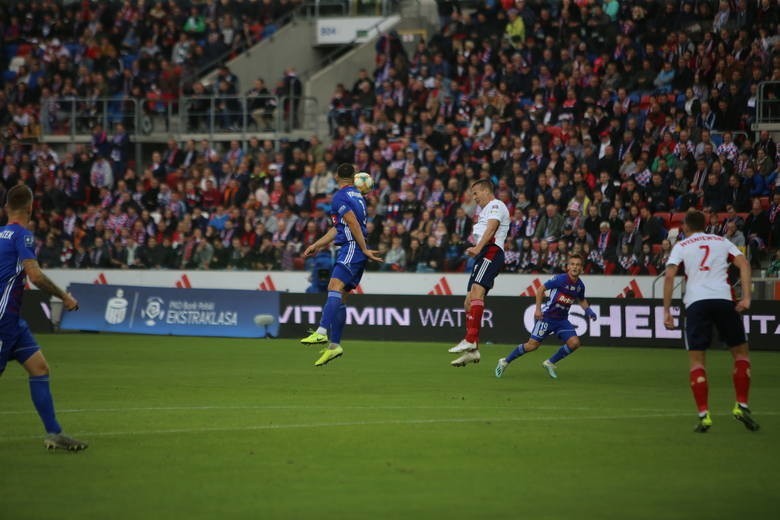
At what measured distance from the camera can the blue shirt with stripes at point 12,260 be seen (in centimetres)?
982

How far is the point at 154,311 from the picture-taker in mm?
28250

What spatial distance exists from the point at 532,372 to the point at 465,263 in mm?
9725

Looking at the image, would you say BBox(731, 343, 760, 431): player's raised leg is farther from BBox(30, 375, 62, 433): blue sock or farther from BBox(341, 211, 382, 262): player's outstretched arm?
BBox(30, 375, 62, 433): blue sock

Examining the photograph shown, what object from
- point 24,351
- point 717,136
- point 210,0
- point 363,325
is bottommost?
point 363,325

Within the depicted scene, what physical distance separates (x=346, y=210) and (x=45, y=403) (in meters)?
6.88

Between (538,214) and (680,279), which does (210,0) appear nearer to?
(538,214)

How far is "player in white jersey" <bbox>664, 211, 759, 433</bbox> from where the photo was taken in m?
11.0

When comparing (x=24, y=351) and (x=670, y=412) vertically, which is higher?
(x=24, y=351)

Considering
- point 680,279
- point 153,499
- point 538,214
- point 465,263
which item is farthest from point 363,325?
point 153,499

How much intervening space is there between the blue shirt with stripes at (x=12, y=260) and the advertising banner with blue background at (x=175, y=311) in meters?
17.1

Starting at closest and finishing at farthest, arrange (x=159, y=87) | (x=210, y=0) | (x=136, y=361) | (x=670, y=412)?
(x=670, y=412), (x=136, y=361), (x=159, y=87), (x=210, y=0)

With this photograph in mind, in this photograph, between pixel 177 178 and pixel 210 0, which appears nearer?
pixel 177 178

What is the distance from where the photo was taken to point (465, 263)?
27484 mm

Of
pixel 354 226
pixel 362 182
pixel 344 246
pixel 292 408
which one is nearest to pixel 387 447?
pixel 292 408
